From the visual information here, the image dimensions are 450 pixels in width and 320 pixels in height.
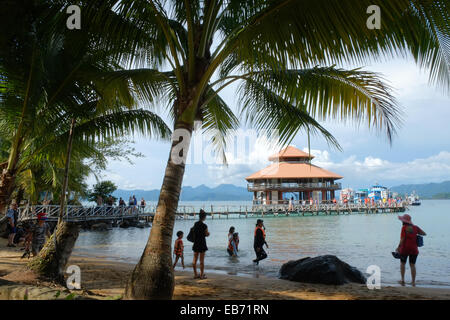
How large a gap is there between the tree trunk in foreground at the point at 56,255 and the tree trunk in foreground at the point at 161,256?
1.80 m

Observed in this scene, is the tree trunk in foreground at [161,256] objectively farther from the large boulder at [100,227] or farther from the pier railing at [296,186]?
the pier railing at [296,186]

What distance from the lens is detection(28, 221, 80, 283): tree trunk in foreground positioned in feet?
17.2

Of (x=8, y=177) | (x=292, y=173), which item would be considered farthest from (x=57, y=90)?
(x=292, y=173)

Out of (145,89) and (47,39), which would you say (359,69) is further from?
(47,39)

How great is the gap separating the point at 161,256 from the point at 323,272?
446 cm

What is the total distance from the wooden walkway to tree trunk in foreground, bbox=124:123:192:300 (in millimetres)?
17339

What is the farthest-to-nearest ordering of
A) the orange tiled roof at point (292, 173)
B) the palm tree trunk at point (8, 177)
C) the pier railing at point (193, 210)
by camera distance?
1. the orange tiled roof at point (292, 173)
2. the pier railing at point (193, 210)
3. the palm tree trunk at point (8, 177)

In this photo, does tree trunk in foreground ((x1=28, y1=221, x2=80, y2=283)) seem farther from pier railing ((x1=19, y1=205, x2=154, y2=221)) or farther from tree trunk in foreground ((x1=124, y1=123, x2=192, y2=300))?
pier railing ((x1=19, y1=205, x2=154, y2=221))

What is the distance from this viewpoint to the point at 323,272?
7312 millimetres

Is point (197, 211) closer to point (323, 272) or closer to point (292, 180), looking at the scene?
point (292, 180)

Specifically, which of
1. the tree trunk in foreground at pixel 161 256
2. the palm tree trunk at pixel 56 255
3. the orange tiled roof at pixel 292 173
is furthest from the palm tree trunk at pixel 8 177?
the orange tiled roof at pixel 292 173

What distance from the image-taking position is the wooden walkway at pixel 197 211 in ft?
70.1

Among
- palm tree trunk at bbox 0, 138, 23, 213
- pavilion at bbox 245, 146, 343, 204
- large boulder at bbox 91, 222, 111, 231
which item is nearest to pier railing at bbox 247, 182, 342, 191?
pavilion at bbox 245, 146, 343, 204

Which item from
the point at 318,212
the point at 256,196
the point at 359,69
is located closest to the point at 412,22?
the point at 359,69
